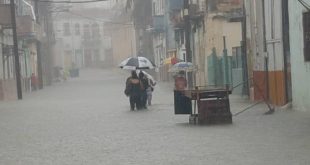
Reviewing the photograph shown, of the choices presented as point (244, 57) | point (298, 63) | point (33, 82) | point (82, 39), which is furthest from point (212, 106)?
point (82, 39)

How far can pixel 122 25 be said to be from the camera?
95250mm

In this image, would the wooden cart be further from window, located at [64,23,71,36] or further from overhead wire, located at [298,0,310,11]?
window, located at [64,23,71,36]

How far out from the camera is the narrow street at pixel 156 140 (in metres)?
10.7

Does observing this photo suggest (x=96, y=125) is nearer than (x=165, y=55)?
Yes

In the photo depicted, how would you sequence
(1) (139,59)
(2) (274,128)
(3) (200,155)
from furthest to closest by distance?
(1) (139,59)
(2) (274,128)
(3) (200,155)

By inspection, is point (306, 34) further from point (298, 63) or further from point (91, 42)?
point (91, 42)

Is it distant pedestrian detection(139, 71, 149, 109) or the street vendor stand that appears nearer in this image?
the street vendor stand

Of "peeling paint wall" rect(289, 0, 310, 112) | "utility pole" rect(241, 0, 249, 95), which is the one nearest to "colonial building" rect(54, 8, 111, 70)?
"utility pole" rect(241, 0, 249, 95)

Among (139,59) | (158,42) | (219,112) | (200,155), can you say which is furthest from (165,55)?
(200,155)

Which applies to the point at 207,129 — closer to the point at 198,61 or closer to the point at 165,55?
the point at 198,61

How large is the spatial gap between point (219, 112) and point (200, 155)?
5483mm

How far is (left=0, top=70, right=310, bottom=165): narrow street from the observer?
10.7 meters

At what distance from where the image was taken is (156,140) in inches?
525

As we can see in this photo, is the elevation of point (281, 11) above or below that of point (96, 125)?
above
